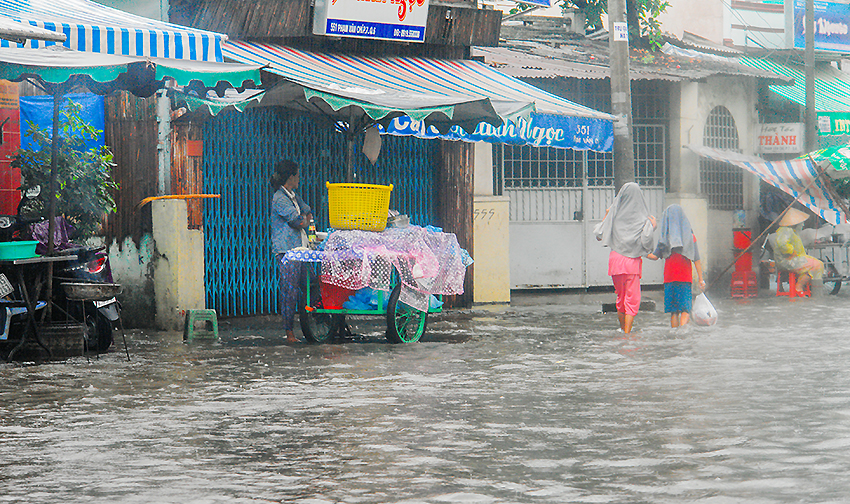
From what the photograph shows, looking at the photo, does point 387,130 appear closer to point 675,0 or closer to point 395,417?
point 395,417

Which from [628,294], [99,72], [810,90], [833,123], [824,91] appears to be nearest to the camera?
[99,72]

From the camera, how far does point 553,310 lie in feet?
51.8


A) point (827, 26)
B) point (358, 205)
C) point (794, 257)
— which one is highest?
point (827, 26)

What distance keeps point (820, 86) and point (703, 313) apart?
12275mm

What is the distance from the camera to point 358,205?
1147 centimetres

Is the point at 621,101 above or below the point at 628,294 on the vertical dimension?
above

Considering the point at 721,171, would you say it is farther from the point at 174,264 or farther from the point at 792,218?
the point at 174,264

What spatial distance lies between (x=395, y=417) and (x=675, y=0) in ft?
62.5

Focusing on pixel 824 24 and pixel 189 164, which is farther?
pixel 824 24

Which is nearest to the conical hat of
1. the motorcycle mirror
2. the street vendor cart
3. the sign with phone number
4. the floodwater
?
the sign with phone number

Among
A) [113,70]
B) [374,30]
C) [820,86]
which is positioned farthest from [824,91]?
[113,70]

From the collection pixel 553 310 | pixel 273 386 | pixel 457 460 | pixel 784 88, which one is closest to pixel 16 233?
pixel 273 386

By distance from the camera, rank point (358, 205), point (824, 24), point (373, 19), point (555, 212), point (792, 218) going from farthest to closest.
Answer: point (824, 24)
point (792, 218)
point (555, 212)
point (373, 19)
point (358, 205)

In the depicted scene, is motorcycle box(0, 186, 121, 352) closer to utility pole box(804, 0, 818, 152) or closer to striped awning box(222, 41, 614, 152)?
striped awning box(222, 41, 614, 152)
